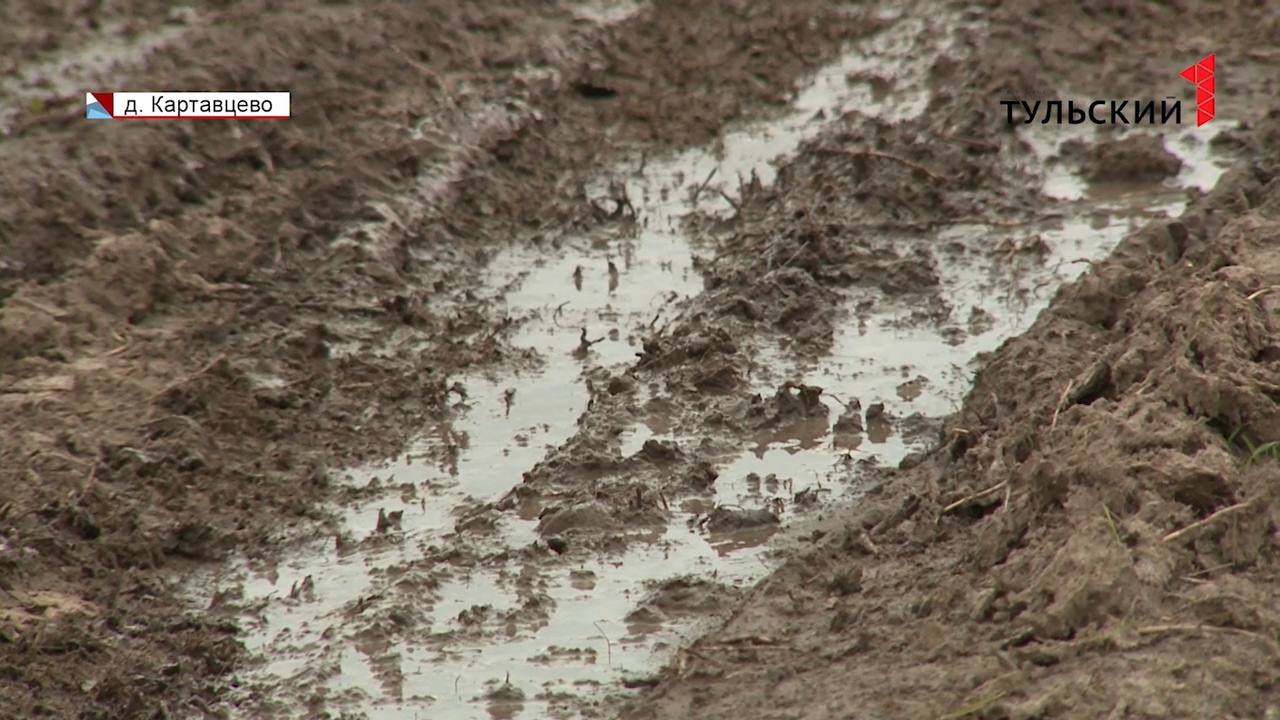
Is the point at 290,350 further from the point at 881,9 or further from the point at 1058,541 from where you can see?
the point at 881,9

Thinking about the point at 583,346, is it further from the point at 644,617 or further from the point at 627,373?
the point at 644,617

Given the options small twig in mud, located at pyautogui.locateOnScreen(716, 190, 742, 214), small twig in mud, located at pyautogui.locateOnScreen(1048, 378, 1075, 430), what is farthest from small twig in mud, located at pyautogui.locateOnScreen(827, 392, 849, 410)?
small twig in mud, located at pyautogui.locateOnScreen(716, 190, 742, 214)

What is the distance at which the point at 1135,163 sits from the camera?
8758mm

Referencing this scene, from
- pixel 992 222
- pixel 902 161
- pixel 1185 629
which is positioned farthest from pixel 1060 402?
pixel 902 161

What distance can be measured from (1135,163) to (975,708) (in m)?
5.82

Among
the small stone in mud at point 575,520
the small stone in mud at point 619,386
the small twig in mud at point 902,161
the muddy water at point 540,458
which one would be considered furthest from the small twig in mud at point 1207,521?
the small twig in mud at point 902,161

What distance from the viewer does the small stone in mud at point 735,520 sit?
220 inches

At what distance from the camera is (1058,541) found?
432cm

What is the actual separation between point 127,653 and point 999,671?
286 cm

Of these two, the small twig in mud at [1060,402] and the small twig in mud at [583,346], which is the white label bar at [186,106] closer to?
the small twig in mud at [583,346]

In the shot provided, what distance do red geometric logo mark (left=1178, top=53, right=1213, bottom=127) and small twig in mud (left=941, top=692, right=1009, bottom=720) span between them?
22.3ft

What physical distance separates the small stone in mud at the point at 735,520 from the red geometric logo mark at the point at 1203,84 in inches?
213

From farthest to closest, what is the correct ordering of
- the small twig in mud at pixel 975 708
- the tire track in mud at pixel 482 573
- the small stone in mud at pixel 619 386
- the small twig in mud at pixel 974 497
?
the small stone in mud at pixel 619 386 < the small twig in mud at pixel 974 497 < the tire track in mud at pixel 482 573 < the small twig in mud at pixel 975 708

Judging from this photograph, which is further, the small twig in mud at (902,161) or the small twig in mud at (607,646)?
the small twig in mud at (902,161)
